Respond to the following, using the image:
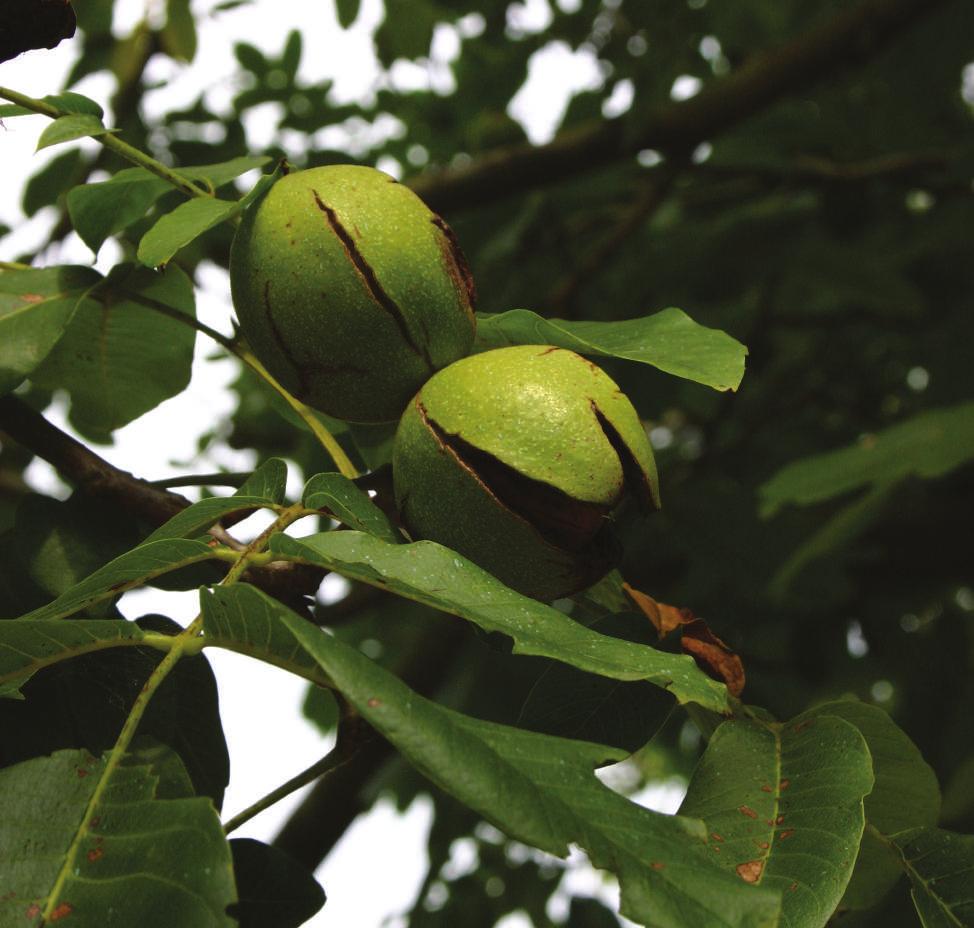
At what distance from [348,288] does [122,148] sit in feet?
1.06

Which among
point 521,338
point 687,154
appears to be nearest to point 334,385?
point 521,338

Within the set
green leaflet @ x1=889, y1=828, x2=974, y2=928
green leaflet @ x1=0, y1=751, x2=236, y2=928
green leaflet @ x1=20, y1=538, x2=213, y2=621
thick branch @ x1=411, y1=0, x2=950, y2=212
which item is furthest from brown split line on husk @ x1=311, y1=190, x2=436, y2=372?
thick branch @ x1=411, y1=0, x2=950, y2=212

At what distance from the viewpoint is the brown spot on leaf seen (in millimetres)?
928

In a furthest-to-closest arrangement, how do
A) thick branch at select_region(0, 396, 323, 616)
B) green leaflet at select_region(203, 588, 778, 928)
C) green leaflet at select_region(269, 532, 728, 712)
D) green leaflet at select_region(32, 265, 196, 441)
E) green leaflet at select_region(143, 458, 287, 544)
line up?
green leaflet at select_region(32, 265, 196, 441) < thick branch at select_region(0, 396, 323, 616) < green leaflet at select_region(143, 458, 287, 544) < green leaflet at select_region(269, 532, 728, 712) < green leaflet at select_region(203, 588, 778, 928)

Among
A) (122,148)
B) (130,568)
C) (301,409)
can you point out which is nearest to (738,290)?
(301,409)

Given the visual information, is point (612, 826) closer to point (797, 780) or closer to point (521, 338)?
point (797, 780)

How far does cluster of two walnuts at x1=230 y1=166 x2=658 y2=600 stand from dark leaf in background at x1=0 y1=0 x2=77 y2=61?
268mm

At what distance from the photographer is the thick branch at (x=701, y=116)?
310cm

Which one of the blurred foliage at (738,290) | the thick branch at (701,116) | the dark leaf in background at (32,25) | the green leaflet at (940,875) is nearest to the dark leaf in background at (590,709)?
the green leaflet at (940,875)

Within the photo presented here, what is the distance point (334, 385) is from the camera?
48.8 inches

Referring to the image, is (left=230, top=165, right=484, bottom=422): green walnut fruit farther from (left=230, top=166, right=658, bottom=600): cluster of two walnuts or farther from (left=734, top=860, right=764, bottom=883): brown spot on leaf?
(left=734, top=860, right=764, bottom=883): brown spot on leaf

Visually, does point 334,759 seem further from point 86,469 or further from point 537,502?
point 86,469

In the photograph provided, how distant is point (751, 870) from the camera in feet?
3.07

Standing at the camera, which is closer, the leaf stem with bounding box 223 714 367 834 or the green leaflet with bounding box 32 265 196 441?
the leaf stem with bounding box 223 714 367 834
